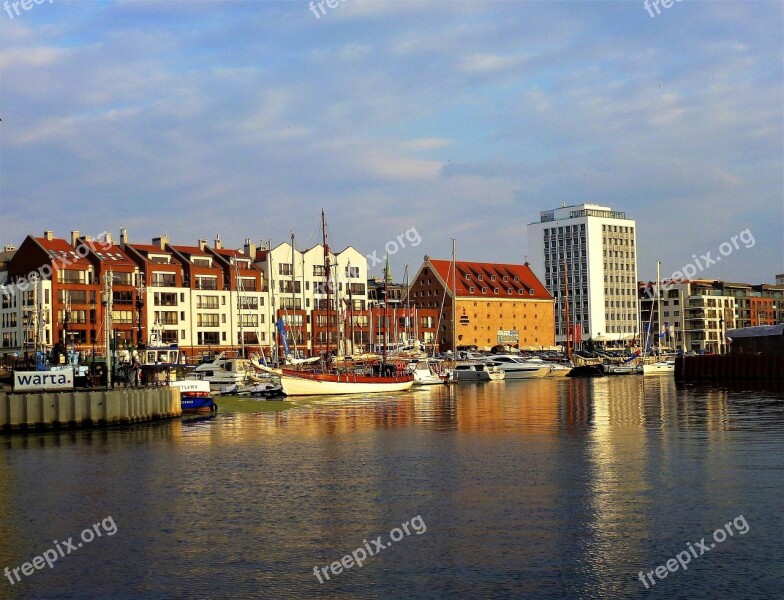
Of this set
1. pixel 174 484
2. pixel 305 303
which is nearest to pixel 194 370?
pixel 305 303

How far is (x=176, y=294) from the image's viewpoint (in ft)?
480

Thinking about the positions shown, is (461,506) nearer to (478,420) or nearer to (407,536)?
(407,536)

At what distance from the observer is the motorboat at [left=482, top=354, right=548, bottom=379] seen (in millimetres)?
152625

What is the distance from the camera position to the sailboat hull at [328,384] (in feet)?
324

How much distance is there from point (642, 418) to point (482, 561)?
142 ft

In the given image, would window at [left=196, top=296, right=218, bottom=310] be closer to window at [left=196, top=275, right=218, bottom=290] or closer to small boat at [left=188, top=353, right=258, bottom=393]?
window at [left=196, top=275, right=218, bottom=290]

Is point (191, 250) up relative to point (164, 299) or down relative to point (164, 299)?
up

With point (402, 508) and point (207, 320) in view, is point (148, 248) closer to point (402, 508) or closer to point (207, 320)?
point (207, 320)

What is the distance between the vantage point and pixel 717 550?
27359mm

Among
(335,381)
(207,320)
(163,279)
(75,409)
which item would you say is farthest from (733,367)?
(75,409)

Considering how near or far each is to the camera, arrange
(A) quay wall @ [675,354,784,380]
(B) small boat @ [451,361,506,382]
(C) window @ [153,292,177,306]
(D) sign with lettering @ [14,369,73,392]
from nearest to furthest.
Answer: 1. (D) sign with lettering @ [14,369,73,392]
2. (A) quay wall @ [675,354,784,380]
3. (B) small boat @ [451,361,506,382]
4. (C) window @ [153,292,177,306]

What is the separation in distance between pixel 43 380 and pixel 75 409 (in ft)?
12.1

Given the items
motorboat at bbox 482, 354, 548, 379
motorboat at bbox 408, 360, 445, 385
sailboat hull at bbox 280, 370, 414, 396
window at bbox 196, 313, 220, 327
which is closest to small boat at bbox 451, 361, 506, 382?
motorboat at bbox 482, 354, 548, 379

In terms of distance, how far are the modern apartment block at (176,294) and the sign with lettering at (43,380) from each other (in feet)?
192
